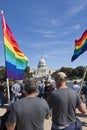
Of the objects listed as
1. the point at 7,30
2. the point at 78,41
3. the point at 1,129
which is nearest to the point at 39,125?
the point at 1,129

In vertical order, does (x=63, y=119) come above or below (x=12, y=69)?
below

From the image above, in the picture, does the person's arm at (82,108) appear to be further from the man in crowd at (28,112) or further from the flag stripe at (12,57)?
the flag stripe at (12,57)

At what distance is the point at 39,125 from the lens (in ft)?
15.8

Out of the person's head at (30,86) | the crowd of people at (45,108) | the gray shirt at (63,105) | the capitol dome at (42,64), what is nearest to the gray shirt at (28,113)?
the crowd of people at (45,108)

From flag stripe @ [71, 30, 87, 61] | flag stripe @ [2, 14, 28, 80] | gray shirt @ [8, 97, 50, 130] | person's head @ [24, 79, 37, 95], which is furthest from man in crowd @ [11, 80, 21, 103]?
person's head @ [24, 79, 37, 95]

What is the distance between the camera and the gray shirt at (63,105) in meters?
5.52

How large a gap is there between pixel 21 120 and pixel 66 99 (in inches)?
44.2

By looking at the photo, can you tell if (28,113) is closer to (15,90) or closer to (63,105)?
(63,105)

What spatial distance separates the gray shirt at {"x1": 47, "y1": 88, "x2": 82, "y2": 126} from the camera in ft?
18.1

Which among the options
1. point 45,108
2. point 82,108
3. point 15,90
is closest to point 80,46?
point 15,90

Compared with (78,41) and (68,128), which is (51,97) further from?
(78,41)

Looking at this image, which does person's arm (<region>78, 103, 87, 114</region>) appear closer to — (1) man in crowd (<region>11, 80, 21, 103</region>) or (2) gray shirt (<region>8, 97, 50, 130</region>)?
(2) gray shirt (<region>8, 97, 50, 130</region>)

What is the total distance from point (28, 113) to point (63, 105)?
1.01m

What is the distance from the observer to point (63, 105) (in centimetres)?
557
